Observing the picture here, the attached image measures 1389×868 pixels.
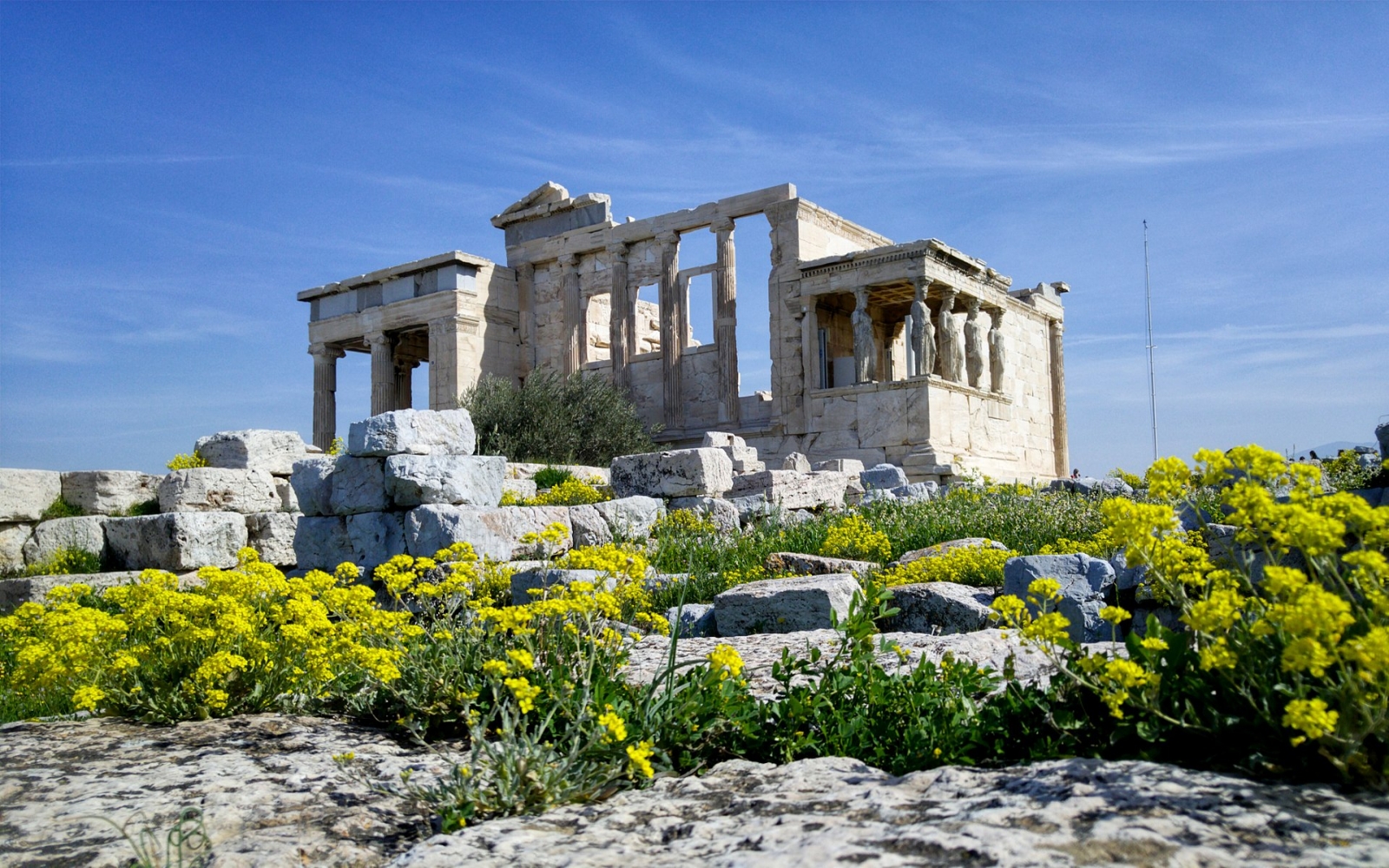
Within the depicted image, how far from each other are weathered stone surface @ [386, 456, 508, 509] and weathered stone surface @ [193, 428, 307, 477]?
419 centimetres

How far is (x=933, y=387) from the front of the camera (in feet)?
65.8

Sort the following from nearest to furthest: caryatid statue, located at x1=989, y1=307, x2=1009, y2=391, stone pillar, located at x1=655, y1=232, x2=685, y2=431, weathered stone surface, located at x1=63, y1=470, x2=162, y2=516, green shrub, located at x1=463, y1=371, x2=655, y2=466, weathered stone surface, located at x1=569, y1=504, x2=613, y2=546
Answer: weathered stone surface, located at x1=569, y1=504, x2=613, y2=546 → weathered stone surface, located at x1=63, y1=470, x2=162, y2=516 → green shrub, located at x1=463, y1=371, x2=655, y2=466 → stone pillar, located at x1=655, y1=232, x2=685, y2=431 → caryatid statue, located at x1=989, y1=307, x2=1009, y2=391

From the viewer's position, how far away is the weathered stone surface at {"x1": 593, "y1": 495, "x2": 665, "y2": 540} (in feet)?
33.8

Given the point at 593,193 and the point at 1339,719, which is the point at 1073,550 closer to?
the point at 1339,719

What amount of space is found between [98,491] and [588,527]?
20.4 ft

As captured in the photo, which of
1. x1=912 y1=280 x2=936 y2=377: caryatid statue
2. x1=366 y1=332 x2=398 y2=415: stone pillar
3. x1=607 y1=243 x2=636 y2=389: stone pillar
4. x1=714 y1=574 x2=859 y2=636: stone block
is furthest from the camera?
x1=366 y1=332 x2=398 y2=415: stone pillar

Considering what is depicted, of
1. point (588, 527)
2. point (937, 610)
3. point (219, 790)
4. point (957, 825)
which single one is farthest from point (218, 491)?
point (957, 825)

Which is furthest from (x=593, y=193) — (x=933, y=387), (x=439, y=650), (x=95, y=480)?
(x=439, y=650)

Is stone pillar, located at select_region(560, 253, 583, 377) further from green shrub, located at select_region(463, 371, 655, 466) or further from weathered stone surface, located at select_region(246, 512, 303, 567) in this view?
weathered stone surface, located at select_region(246, 512, 303, 567)

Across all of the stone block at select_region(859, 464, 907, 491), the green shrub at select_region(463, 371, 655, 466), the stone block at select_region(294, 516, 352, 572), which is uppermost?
the green shrub at select_region(463, 371, 655, 466)

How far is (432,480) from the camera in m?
9.70

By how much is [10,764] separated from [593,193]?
23409mm

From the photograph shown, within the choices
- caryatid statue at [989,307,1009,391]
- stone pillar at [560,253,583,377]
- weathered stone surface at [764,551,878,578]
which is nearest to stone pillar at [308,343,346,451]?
stone pillar at [560,253,583,377]

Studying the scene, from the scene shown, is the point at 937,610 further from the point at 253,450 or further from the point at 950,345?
the point at 950,345
